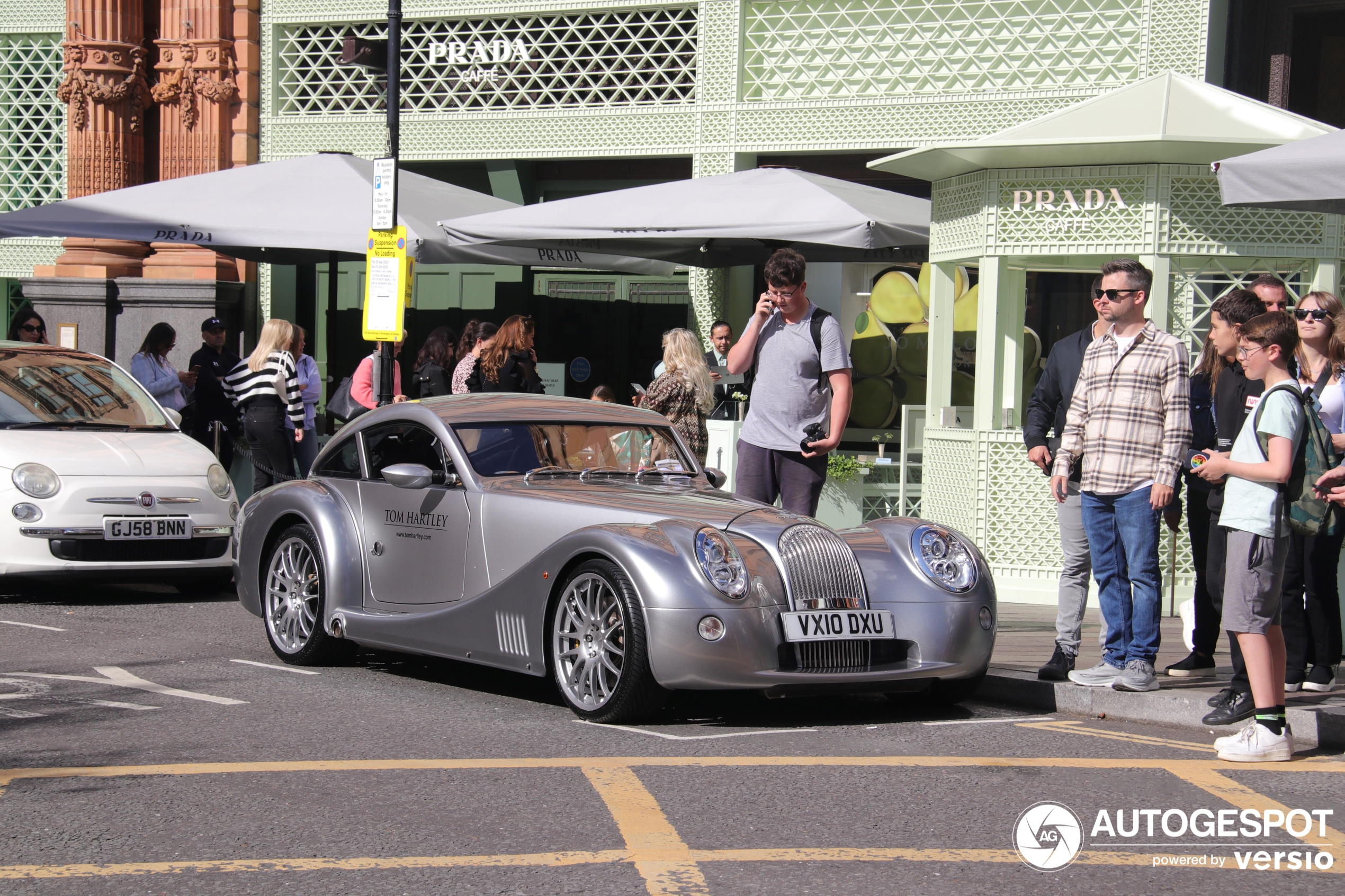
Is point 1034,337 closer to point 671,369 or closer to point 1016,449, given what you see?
point 1016,449

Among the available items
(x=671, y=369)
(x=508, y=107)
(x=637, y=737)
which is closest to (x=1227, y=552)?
(x=637, y=737)

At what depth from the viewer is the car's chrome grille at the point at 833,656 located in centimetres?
617

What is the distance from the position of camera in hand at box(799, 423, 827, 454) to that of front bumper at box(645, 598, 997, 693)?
1710 mm

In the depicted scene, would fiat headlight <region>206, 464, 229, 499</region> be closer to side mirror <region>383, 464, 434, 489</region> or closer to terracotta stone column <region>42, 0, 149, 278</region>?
side mirror <region>383, 464, 434, 489</region>

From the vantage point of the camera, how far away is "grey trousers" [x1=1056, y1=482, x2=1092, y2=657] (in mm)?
7094

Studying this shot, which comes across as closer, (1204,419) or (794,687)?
(794,687)

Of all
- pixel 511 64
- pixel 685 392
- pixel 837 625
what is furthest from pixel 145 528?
pixel 511 64

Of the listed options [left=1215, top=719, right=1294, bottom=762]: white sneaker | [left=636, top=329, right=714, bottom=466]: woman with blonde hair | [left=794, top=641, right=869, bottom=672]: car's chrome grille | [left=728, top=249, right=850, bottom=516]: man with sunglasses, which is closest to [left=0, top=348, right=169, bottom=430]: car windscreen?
[left=636, top=329, right=714, bottom=466]: woman with blonde hair

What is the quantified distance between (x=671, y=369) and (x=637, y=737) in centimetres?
450

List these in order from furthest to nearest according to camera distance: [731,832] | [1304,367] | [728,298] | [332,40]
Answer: [332,40] → [728,298] → [1304,367] → [731,832]

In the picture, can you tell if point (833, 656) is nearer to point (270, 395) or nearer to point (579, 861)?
point (579, 861)

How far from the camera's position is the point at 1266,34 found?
44.2 ft

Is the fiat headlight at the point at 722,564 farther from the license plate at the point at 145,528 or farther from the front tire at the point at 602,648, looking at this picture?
the license plate at the point at 145,528

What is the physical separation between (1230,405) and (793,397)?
219 centimetres
